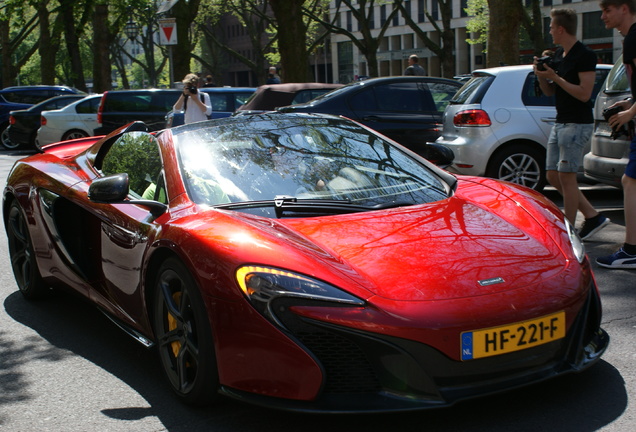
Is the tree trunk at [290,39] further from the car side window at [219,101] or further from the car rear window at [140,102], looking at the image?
the car side window at [219,101]

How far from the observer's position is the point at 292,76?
2130 centimetres

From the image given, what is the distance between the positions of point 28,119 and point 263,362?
65.0 ft

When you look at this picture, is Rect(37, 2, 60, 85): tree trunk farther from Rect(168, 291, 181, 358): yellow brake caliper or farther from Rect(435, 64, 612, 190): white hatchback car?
Rect(168, 291, 181, 358): yellow brake caliper

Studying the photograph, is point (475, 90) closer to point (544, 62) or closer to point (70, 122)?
point (544, 62)

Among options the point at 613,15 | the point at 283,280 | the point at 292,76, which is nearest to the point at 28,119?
the point at 292,76

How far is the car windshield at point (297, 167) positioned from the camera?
4078 millimetres

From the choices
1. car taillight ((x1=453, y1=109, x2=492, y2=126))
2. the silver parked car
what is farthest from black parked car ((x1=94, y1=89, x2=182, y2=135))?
the silver parked car

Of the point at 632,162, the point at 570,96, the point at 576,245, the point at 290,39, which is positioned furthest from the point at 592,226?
the point at 290,39

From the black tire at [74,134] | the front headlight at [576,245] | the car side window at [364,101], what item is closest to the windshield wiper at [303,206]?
the front headlight at [576,245]

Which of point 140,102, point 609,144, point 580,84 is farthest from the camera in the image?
point 140,102

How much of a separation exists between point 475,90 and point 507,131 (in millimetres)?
629

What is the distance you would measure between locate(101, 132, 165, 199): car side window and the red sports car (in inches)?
0.6

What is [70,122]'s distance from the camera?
19.4 m

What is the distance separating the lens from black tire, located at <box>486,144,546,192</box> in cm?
937
